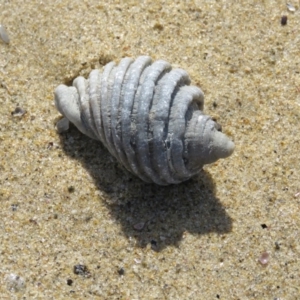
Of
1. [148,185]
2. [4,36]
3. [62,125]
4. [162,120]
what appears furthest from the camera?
[4,36]

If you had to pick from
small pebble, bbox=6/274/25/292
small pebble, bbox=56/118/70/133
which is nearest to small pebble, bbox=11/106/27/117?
small pebble, bbox=56/118/70/133

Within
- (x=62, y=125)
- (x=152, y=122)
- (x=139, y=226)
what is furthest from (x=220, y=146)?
(x=62, y=125)

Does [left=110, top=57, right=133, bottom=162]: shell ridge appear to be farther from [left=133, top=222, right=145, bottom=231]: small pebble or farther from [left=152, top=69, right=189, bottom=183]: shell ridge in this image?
[left=133, top=222, right=145, bottom=231]: small pebble

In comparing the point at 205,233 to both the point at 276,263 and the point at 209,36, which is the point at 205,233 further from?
the point at 209,36

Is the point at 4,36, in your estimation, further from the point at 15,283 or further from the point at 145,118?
the point at 15,283

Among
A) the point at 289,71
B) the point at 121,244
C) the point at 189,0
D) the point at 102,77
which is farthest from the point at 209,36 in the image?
the point at 121,244

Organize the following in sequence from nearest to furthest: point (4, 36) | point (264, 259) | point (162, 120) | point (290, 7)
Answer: point (162, 120) → point (264, 259) → point (4, 36) → point (290, 7)

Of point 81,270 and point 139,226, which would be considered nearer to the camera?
point 81,270
